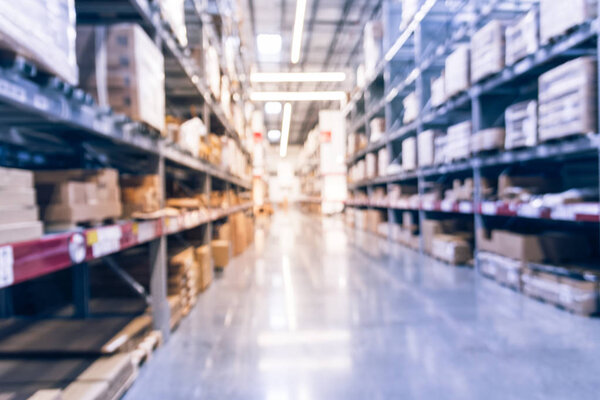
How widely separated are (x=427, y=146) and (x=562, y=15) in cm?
260

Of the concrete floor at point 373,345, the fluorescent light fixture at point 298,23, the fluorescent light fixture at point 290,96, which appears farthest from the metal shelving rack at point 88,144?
the fluorescent light fixture at point 290,96

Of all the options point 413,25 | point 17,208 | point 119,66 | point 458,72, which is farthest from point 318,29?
point 17,208

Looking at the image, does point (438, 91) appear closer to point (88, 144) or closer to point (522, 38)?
point (522, 38)

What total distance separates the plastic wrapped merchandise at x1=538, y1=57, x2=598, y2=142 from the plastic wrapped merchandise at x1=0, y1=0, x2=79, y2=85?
3.10m

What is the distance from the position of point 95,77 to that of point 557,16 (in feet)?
10.6

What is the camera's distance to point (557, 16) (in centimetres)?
281

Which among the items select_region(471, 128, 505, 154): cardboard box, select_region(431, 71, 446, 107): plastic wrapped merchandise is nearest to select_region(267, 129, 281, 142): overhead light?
select_region(431, 71, 446, 107): plastic wrapped merchandise

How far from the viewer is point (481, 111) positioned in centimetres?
412

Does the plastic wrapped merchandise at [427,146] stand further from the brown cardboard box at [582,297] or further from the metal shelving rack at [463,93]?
the brown cardboard box at [582,297]

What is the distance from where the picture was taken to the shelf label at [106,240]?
60.1 inches

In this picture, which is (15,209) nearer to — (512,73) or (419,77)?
(512,73)

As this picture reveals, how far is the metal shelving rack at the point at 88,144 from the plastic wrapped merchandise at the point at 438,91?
9.66ft

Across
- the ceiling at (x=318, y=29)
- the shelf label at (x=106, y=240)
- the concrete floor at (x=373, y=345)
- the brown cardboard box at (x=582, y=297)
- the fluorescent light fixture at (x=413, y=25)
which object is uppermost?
the ceiling at (x=318, y=29)

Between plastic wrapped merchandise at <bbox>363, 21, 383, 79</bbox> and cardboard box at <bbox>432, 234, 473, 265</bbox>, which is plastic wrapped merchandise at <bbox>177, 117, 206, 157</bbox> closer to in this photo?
cardboard box at <bbox>432, 234, 473, 265</bbox>
